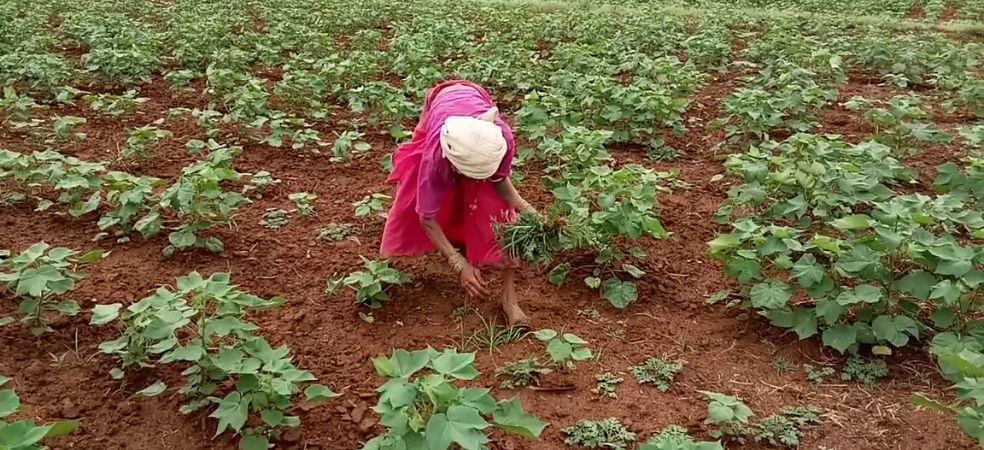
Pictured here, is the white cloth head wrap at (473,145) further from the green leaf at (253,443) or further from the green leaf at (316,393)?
the green leaf at (253,443)

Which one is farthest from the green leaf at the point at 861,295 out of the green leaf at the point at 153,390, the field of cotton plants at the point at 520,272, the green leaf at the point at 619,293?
the green leaf at the point at 153,390

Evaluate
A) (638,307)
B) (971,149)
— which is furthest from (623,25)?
(638,307)

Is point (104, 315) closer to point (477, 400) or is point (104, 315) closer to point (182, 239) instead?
point (182, 239)

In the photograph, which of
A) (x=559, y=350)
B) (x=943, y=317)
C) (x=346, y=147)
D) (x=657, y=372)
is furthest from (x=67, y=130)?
(x=943, y=317)

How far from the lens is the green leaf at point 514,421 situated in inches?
89.0

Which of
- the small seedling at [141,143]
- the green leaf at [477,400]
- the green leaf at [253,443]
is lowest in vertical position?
the small seedling at [141,143]

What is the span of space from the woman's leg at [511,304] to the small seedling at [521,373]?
0.92 feet

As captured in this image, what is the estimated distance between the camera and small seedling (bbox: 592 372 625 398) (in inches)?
120

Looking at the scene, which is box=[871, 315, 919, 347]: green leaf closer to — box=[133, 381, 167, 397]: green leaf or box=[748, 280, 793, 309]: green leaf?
box=[748, 280, 793, 309]: green leaf

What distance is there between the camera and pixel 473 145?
9.73 feet

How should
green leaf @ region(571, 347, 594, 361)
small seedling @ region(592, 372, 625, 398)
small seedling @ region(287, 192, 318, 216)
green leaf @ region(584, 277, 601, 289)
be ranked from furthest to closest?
small seedling @ region(287, 192, 318, 216) → green leaf @ region(584, 277, 601, 289) → small seedling @ region(592, 372, 625, 398) → green leaf @ region(571, 347, 594, 361)

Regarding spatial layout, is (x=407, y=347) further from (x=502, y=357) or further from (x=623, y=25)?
(x=623, y=25)

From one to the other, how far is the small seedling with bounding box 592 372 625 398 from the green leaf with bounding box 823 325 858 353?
2.60 feet

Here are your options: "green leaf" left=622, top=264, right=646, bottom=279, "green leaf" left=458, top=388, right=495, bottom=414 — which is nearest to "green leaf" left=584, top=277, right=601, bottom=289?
"green leaf" left=622, top=264, right=646, bottom=279
